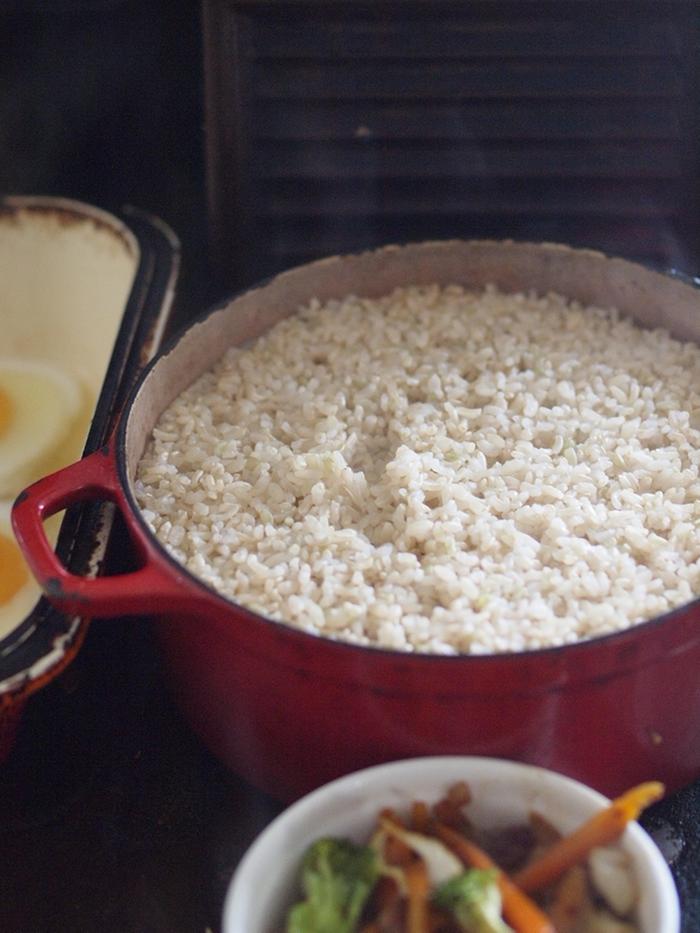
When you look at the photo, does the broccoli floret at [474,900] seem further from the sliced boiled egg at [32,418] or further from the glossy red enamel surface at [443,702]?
the sliced boiled egg at [32,418]

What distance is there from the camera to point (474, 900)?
1.00 metres

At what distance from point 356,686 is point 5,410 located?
36.2 inches

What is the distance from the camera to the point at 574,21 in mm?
1576

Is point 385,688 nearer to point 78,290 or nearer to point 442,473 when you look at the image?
point 442,473

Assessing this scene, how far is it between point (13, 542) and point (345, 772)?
58 cm

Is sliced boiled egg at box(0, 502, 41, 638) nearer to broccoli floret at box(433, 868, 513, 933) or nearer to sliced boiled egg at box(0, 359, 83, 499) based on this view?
sliced boiled egg at box(0, 359, 83, 499)

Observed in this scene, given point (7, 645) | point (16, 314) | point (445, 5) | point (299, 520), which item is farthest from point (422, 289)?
point (7, 645)

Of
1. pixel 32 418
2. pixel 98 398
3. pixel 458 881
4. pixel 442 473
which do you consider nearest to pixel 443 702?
pixel 458 881

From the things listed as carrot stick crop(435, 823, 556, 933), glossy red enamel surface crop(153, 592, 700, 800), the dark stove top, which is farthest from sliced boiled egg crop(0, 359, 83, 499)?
carrot stick crop(435, 823, 556, 933)

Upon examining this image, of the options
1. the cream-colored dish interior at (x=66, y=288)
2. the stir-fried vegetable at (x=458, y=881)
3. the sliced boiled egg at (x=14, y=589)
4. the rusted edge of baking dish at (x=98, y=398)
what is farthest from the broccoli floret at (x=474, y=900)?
the cream-colored dish interior at (x=66, y=288)

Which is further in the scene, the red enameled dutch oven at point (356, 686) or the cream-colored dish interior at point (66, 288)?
the cream-colored dish interior at point (66, 288)

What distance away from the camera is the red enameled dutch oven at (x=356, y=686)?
42.7 inches

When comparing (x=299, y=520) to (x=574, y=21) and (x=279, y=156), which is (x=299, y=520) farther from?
(x=574, y=21)

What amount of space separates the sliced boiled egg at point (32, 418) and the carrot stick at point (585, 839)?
972mm
